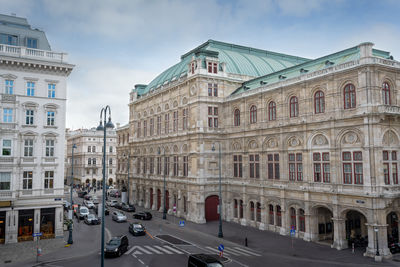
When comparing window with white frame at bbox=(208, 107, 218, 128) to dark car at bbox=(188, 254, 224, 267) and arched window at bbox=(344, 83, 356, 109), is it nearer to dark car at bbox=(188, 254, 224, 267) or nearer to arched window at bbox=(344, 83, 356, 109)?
arched window at bbox=(344, 83, 356, 109)

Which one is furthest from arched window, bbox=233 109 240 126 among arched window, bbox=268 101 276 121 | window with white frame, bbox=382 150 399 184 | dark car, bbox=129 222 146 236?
window with white frame, bbox=382 150 399 184

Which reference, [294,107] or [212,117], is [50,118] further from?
[294,107]

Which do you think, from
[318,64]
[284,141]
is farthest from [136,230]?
[318,64]

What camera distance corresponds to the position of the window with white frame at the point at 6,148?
36812 mm

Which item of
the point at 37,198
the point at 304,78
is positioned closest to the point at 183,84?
the point at 304,78

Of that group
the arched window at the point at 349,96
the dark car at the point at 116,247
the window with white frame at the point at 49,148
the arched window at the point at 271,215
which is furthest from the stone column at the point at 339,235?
the window with white frame at the point at 49,148

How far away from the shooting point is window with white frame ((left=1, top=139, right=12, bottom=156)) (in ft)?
121

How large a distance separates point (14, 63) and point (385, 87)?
40940mm

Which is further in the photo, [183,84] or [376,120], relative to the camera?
[183,84]

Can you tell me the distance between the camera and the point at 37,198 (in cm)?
3766

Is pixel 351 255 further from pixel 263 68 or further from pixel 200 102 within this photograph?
pixel 263 68

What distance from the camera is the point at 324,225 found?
3834cm

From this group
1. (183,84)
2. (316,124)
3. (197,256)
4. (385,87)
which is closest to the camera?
(197,256)

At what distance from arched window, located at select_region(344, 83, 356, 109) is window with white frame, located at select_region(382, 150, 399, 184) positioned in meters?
5.74
